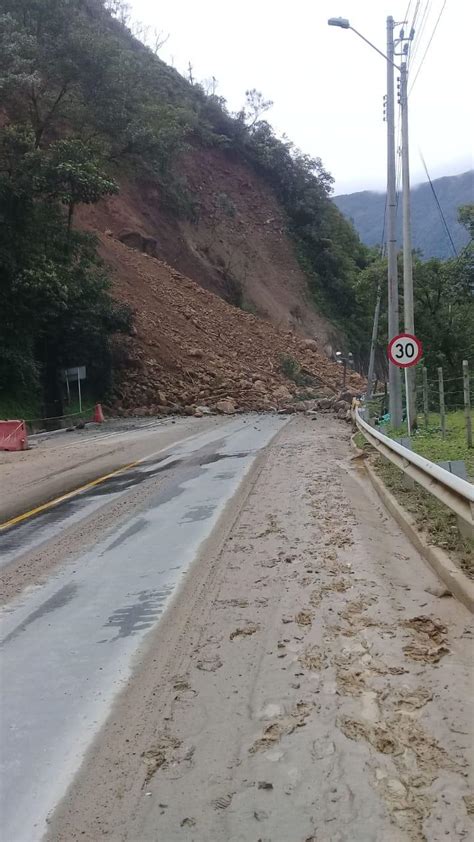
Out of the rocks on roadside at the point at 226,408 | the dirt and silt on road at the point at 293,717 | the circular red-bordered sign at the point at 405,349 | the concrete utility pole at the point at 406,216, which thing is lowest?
the dirt and silt on road at the point at 293,717

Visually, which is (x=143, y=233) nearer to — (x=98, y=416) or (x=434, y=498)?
(x=98, y=416)

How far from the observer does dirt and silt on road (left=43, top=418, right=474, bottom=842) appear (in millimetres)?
2707

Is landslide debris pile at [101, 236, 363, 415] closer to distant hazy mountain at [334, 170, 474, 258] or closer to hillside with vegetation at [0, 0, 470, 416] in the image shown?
hillside with vegetation at [0, 0, 470, 416]

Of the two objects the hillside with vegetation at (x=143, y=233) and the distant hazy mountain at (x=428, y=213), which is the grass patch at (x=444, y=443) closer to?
the hillside with vegetation at (x=143, y=233)

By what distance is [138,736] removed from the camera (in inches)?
133

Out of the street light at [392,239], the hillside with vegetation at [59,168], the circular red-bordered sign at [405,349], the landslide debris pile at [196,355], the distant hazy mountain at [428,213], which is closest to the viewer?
the circular red-bordered sign at [405,349]

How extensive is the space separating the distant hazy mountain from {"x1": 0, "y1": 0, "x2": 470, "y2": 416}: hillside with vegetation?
3128 mm

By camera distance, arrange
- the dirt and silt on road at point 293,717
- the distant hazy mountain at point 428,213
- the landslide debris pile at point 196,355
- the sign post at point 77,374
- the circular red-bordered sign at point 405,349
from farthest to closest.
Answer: the landslide debris pile at point 196,355, the sign post at point 77,374, the distant hazy mountain at point 428,213, the circular red-bordered sign at point 405,349, the dirt and silt on road at point 293,717

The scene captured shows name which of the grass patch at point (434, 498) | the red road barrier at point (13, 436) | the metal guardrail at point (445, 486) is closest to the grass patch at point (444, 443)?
the grass patch at point (434, 498)

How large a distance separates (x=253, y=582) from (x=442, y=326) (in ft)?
85.2

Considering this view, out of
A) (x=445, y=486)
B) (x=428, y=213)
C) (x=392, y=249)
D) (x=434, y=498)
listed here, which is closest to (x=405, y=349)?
(x=434, y=498)

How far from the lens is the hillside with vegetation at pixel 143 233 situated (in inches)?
1123

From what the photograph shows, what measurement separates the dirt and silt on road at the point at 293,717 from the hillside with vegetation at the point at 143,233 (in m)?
20.9

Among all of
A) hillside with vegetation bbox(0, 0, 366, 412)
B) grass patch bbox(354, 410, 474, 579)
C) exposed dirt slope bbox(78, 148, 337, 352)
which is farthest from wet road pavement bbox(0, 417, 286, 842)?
exposed dirt slope bbox(78, 148, 337, 352)
